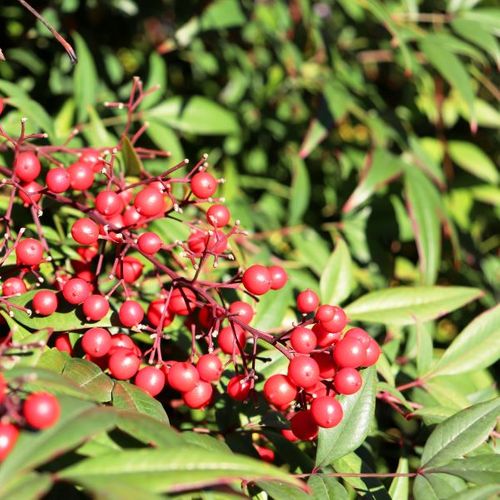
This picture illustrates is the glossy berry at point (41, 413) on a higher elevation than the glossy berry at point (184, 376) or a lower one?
higher

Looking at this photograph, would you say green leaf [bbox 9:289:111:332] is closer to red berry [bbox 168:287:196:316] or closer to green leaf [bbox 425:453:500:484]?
red berry [bbox 168:287:196:316]

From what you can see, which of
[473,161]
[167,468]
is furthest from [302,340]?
[473,161]

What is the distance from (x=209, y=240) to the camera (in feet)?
3.86

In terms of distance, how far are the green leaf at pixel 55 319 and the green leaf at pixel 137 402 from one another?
144mm

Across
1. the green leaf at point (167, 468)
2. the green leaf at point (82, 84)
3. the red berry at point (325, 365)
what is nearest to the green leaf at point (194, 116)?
the green leaf at point (82, 84)

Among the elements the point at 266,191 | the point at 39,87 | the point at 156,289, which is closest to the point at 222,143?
the point at 266,191

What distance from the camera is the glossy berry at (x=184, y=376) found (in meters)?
1.05

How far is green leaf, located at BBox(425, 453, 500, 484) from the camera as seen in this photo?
3.12 ft

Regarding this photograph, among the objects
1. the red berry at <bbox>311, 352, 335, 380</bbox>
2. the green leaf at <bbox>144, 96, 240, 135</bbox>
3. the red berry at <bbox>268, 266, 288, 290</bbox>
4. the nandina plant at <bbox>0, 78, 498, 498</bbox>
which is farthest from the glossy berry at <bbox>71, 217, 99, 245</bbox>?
the green leaf at <bbox>144, 96, 240, 135</bbox>

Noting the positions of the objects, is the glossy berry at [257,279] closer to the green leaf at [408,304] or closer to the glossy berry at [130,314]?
the glossy berry at [130,314]

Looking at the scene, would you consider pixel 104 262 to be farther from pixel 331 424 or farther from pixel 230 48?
pixel 230 48

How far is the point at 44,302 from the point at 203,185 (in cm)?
36

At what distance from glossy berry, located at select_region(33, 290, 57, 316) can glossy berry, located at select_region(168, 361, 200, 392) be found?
228 mm

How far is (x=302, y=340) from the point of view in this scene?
1041mm
